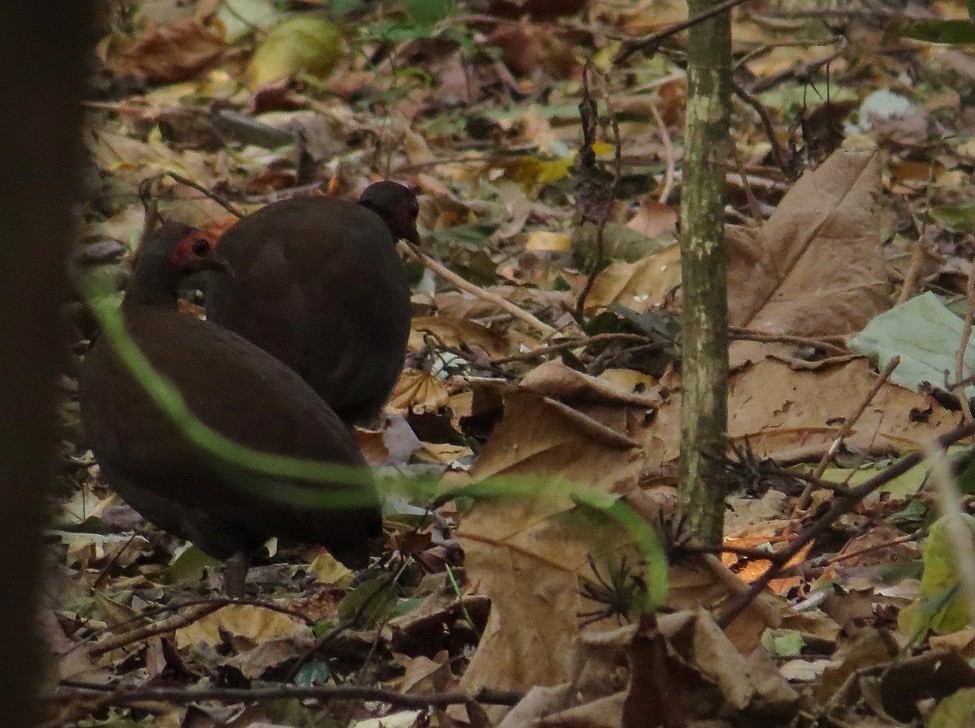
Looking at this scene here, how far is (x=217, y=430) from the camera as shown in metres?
3.37

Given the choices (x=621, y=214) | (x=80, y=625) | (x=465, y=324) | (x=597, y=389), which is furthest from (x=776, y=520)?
(x=621, y=214)

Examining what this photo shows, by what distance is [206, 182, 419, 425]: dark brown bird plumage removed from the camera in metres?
4.52

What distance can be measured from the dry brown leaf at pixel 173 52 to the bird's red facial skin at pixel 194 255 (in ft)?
14.9

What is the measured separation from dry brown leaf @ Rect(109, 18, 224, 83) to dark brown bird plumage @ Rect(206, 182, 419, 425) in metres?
3.99

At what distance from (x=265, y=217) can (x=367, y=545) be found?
1.68m

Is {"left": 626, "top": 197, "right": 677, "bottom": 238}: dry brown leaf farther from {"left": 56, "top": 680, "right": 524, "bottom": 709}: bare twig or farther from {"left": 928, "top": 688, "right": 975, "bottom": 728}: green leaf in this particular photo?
{"left": 928, "top": 688, "right": 975, "bottom": 728}: green leaf

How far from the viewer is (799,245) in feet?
15.2

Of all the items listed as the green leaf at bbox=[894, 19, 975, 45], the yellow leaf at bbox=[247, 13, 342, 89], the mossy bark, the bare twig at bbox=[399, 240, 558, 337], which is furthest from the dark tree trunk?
the yellow leaf at bbox=[247, 13, 342, 89]

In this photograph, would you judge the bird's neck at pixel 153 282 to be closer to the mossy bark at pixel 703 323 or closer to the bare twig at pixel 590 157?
the bare twig at pixel 590 157

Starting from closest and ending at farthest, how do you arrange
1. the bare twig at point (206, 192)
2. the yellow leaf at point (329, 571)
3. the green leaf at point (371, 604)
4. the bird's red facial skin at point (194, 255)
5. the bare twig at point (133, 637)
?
1. the bare twig at point (133, 637)
2. the green leaf at point (371, 604)
3. the yellow leaf at point (329, 571)
4. the bird's red facial skin at point (194, 255)
5. the bare twig at point (206, 192)

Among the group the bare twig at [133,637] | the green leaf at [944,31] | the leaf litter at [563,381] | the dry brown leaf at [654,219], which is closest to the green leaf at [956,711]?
the leaf litter at [563,381]

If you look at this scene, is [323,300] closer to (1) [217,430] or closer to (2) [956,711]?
(1) [217,430]

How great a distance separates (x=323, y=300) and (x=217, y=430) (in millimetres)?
1256

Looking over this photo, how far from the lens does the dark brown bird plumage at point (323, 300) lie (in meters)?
4.52
